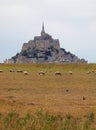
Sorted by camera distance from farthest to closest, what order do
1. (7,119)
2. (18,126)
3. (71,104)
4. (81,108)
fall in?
(71,104) → (81,108) → (7,119) → (18,126)

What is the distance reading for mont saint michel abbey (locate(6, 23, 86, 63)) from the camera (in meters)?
185

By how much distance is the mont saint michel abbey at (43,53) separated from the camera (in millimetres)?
185062

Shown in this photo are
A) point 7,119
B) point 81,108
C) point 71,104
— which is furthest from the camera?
point 71,104

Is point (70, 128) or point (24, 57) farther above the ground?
point (24, 57)

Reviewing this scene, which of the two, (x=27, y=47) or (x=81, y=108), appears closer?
(x=81, y=108)

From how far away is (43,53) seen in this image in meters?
188

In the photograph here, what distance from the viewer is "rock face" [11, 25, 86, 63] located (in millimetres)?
185000

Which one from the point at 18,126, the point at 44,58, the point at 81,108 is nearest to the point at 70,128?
the point at 18,126

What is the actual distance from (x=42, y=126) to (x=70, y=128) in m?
0.92

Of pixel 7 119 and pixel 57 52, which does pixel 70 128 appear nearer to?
pixel 7 119

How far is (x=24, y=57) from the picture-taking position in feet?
613

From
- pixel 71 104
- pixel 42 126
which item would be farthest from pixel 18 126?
pixel 71 104

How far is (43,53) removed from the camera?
18825 centimetres

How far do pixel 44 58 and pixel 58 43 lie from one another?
44.5 ft
